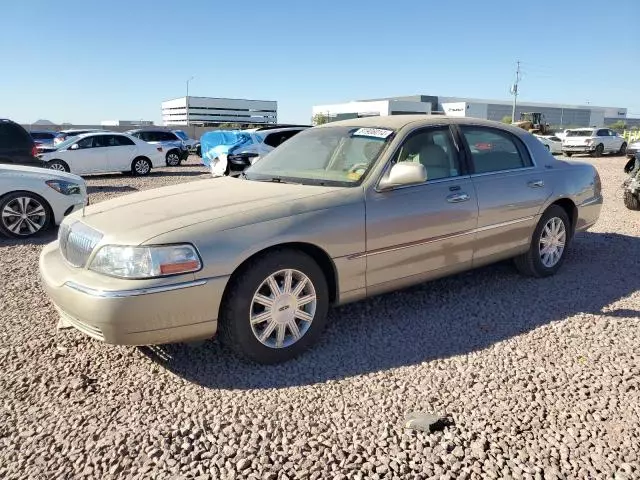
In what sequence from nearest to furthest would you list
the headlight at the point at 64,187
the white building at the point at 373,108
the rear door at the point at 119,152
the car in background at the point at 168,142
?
the headlight at the point at 64,187 → the rear door at the point at 119,152 → the car in background at the point at 168,142 → the white building at the point at 373,108

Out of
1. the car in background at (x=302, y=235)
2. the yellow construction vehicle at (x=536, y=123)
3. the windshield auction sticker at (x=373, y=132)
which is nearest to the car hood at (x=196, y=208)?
the car in background at (x=302, y=235)

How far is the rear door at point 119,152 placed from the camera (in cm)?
1595

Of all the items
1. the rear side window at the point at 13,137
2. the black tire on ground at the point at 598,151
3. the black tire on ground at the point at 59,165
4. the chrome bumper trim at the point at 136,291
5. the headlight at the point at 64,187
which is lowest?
the black tire on ground at the point at 598,151

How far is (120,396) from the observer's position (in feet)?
9.73

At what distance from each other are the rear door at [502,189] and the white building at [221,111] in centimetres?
11722

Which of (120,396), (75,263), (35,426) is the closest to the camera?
(35,426)

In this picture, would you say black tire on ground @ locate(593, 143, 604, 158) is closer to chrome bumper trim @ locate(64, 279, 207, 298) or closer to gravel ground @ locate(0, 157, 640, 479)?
gravel ground @ locate(0, 157, 640, 479)

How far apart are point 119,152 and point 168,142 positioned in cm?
551

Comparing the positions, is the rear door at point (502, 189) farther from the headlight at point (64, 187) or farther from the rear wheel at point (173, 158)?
the rear wheel at point (173, 158)

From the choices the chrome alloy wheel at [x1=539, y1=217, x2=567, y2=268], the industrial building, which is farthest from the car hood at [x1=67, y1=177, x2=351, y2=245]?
the industrial building

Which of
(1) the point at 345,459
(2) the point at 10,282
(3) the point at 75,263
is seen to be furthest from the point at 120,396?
(2) the point at 10,282

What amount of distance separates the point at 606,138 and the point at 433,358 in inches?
1070

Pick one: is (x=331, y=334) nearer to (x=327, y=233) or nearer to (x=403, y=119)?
(x=327, y=233)

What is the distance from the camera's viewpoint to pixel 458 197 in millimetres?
4074
